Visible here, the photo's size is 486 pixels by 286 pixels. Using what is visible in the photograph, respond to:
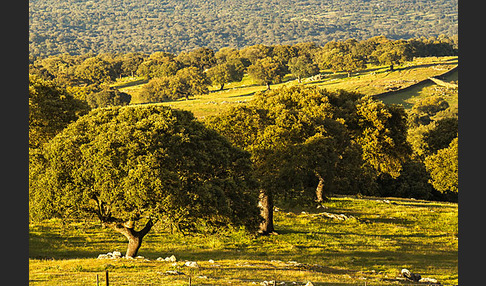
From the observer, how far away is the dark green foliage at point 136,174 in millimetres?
30984

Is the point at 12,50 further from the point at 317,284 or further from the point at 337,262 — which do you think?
the point at 337,262

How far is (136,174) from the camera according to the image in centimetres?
3006

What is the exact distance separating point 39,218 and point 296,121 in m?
24.9

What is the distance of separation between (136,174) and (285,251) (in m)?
16.9

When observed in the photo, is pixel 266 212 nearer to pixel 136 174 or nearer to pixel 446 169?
pixel 136 174

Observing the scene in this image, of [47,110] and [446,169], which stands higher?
[47,110]

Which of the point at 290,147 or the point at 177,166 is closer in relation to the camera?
the point at 177,166

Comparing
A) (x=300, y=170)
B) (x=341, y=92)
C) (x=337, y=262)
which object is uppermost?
(x=341, y=92)

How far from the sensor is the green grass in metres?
29.9

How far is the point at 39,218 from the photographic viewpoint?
33.1 m

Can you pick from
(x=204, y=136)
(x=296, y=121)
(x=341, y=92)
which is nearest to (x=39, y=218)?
(x=204, y=136)

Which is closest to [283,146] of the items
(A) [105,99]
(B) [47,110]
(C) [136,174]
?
(C) [136,174]

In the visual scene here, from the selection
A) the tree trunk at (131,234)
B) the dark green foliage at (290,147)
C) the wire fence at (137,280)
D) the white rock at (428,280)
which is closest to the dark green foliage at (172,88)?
the dark green foliage at (290,147)

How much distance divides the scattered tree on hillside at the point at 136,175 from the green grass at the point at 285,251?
271 centimetres
